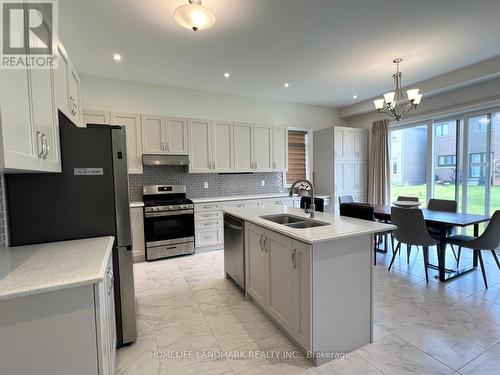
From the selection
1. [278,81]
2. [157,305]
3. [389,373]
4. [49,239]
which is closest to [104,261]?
[49,239]

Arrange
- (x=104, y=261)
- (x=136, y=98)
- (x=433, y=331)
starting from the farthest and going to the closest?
(x=136, y=98)
(x=433, y=331)
(x=104, y=261)

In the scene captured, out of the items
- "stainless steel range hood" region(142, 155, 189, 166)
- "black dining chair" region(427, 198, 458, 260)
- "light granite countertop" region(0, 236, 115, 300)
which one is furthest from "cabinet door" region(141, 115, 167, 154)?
"black dining chair" region(427, 198, 458, 260)

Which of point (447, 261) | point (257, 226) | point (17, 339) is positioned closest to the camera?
point (17, 339)

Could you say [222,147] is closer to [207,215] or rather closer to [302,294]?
[207,215]

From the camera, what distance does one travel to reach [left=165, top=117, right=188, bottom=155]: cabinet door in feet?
13.7

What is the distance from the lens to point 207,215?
14.3ft

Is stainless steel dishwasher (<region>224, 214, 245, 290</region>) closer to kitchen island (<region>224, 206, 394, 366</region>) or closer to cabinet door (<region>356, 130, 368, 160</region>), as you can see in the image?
kitchen island (<region>224, 206, 394, 366</region>)

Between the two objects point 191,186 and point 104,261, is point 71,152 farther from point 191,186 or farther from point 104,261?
point 191,186

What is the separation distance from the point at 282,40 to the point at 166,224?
3071 mm

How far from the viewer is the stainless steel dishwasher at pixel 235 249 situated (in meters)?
2.74

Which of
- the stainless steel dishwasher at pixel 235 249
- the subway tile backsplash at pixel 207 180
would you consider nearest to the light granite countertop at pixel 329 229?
the stainless steel dishwasher at pixel 235 249

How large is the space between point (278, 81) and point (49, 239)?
3.85 meters

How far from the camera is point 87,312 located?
1211 mm

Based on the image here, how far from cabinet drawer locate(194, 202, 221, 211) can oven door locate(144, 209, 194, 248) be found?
0.14 meters
